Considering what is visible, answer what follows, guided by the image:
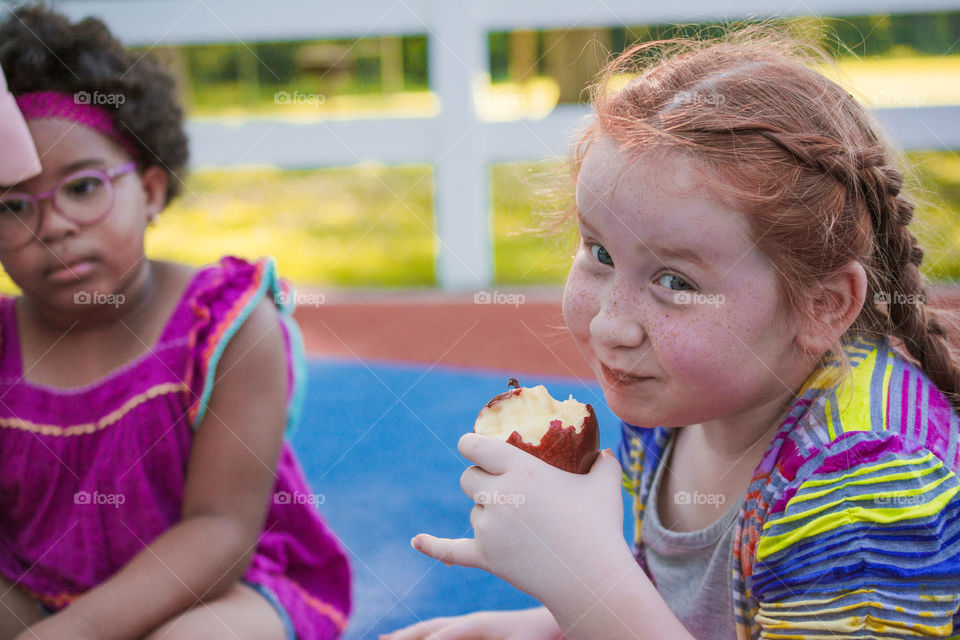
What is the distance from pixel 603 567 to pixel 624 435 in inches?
18.7

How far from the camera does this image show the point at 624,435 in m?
1.32

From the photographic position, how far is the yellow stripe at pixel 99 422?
1311 millimetres

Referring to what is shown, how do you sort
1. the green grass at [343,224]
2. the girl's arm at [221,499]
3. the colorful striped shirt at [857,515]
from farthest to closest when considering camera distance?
the green grass at [343,224] < the girl's arm at [221,499] < the colorful striped shirt at [857,515]

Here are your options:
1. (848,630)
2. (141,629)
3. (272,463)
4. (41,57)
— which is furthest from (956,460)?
(41,57)

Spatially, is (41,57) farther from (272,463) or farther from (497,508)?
(497,508)

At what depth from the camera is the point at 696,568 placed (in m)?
1.12

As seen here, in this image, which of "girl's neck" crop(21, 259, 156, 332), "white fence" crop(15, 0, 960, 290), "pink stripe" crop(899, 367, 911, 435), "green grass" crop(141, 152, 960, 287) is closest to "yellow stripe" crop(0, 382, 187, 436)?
"girl's neck" crop(21, 259, 156, 332)

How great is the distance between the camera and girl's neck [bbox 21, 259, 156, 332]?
132cm

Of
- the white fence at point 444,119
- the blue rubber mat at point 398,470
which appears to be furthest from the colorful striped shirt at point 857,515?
the white fence at point 444,119

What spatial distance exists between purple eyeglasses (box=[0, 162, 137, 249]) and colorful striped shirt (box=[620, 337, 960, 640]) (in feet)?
3.09

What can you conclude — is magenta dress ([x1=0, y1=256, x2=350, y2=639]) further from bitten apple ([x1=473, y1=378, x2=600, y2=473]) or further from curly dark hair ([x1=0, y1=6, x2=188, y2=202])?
bitten apple ([x1=473, y1=378, x2=600, y2=473])

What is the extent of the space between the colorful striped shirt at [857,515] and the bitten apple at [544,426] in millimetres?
202

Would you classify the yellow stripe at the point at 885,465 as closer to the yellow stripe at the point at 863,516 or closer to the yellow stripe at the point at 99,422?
the yellow stripe at the point at 863,516

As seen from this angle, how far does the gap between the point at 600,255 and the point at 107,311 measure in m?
0.77
